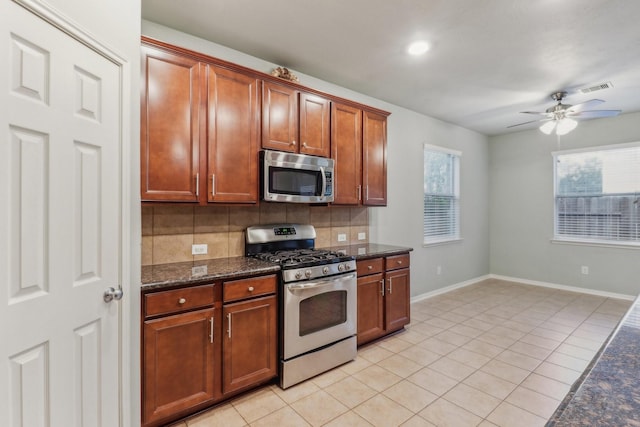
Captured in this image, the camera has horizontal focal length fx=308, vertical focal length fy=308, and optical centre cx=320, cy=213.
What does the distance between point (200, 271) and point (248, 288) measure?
0.34 m

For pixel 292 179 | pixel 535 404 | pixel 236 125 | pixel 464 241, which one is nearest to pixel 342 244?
pixel 292 179

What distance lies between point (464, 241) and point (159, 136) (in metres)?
4.84

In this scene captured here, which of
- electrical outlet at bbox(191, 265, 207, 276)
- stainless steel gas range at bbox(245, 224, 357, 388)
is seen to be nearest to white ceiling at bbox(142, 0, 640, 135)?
stainless steel gas range at bbox(245, 224, 357, 388)

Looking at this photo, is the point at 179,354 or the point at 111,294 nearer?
the point at 111,294

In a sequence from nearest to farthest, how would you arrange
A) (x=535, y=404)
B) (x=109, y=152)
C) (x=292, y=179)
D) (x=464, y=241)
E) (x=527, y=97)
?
1. (x=109, y=152)
2. (x=535, y=404)
3. (x=292, y=179)
4. (x=527, y=97)
5. (x=464, y=241)

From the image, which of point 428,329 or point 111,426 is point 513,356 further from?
point 111,426

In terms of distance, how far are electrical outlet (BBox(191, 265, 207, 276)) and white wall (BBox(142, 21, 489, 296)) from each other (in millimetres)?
1805

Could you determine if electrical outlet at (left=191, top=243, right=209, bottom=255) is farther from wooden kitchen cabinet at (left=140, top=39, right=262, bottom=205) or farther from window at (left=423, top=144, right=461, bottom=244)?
window at (left=423, top=144, right=461, bottom=244)

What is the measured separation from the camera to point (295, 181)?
2.69 m

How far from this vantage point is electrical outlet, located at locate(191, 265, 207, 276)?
197 centimetres

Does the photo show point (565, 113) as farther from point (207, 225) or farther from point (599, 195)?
point (207, 225)

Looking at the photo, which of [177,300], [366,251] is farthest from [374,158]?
[177,300]

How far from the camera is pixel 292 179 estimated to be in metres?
2.67

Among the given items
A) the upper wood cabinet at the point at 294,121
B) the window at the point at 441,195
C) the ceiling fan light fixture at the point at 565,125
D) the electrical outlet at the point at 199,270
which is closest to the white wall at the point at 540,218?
the window at the point at 441,195
